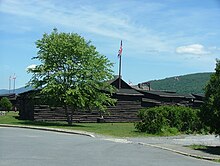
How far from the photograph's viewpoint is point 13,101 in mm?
70250

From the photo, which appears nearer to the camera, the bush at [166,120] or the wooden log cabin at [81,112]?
the bush at [166,120]

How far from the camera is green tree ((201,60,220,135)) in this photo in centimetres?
1766

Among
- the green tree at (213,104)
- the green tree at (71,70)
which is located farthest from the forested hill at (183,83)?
the green tree at (213,104)

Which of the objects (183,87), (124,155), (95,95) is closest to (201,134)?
(95,95)

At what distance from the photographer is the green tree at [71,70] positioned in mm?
36938

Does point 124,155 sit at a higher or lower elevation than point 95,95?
lower

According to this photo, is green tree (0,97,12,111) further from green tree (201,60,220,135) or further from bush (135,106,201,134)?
green tree (201,60,220,135)

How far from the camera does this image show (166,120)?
1191 inches

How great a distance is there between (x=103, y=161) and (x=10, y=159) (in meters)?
2.83

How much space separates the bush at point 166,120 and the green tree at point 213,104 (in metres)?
9.68

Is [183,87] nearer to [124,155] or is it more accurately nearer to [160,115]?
[160,115]

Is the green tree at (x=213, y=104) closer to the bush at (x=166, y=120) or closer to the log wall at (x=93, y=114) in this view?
the bush at (x=166, y=120)

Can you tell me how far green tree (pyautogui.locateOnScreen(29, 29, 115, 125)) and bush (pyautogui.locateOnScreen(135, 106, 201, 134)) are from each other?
8510 millimetres

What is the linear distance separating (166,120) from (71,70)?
11.2 meters
